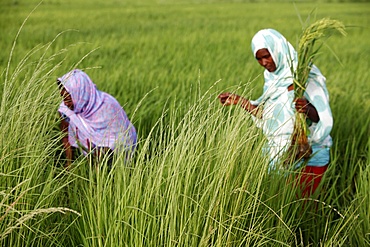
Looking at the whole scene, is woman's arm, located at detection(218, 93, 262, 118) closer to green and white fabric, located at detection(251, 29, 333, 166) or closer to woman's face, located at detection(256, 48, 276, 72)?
green and white fabric, located at detection(251, 29, 333, 166)

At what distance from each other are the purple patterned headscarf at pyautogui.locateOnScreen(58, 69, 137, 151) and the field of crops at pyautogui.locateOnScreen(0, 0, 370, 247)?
12 cm

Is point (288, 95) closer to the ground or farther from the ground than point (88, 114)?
farther from the ground

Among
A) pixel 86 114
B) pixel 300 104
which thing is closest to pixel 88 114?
pixel 86 114

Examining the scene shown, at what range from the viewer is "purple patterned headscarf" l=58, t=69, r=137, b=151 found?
294cm

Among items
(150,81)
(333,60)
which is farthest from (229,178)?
(333,60)

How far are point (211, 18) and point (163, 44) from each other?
369 centimetres

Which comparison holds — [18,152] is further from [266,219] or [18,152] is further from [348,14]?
[348,14]

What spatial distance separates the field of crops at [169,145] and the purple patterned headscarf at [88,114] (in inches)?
4.6

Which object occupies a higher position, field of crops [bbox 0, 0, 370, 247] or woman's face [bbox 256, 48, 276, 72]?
woman's face [bbox 256, 48, 276, 72]

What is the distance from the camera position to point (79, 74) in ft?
9.74

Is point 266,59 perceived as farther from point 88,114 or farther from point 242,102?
point 88,114

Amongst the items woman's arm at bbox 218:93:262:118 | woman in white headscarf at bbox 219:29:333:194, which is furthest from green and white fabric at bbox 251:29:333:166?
woman's arm at bbox 218:93:262:118

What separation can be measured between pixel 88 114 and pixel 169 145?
1.10 metres

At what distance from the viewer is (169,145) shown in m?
2.04
